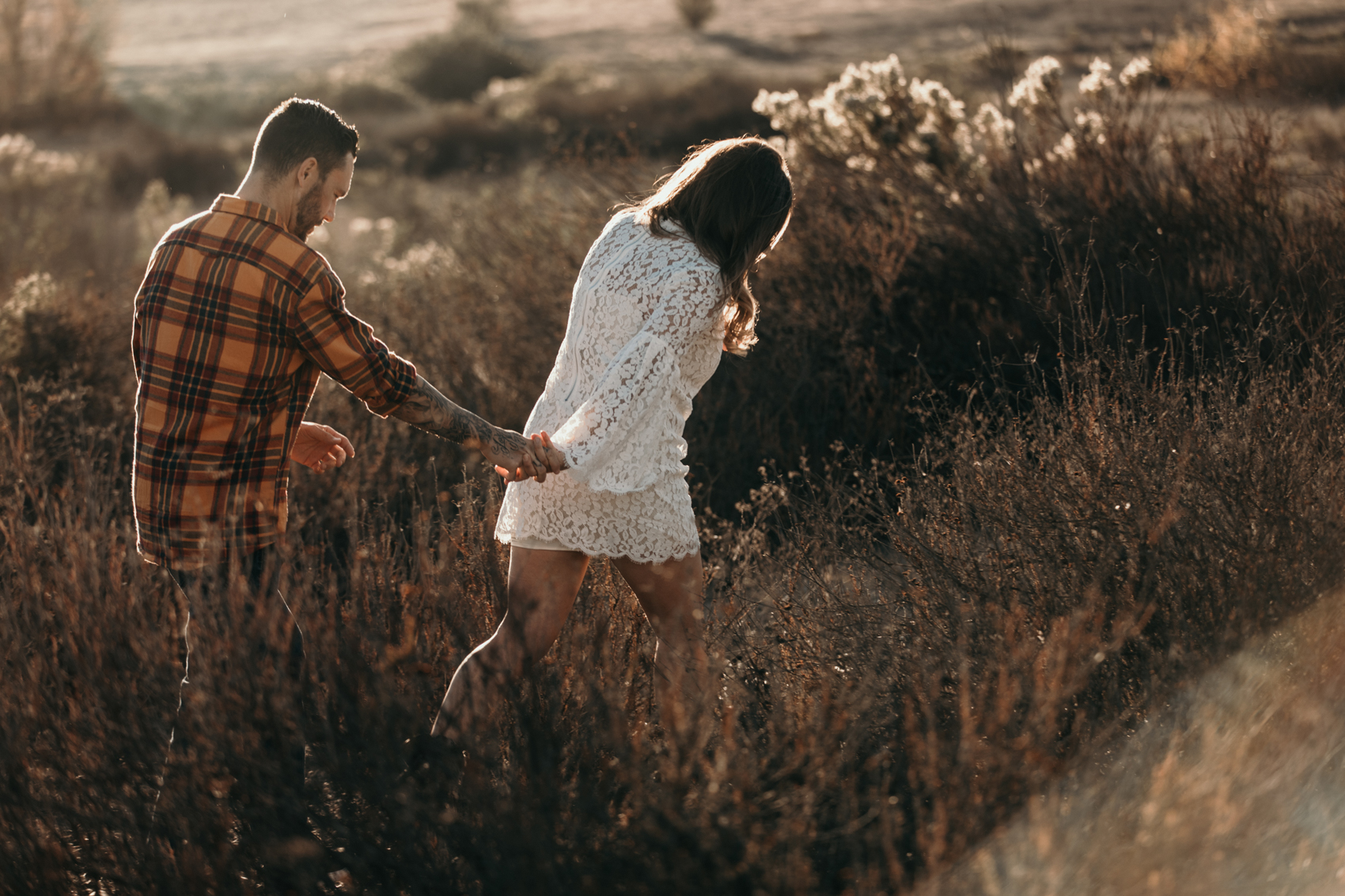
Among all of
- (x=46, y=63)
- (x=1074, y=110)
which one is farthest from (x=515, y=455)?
(x=46, y=63)

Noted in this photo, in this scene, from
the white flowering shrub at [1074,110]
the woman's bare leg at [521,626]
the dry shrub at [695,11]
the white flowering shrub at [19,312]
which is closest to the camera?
the woman's bare leg at [521,626]

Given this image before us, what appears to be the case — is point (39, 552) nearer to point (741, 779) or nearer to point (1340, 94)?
point (741, 779)

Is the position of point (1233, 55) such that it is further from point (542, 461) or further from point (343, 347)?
point (343, 347)

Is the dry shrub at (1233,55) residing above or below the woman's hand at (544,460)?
above

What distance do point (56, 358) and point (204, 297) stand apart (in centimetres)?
442

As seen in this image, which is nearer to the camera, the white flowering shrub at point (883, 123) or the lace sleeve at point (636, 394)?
the lace sleeve at point (636, 394)

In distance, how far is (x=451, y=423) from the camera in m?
2.42

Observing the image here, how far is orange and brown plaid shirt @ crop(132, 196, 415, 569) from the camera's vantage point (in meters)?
2.18

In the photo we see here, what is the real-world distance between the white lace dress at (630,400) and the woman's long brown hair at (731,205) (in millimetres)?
37

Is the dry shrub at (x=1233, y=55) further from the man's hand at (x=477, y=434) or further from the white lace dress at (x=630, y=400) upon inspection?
the man's hand at (x=477, y=434)

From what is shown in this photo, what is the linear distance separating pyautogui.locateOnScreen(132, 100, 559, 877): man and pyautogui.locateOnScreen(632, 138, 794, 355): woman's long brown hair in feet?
2.01

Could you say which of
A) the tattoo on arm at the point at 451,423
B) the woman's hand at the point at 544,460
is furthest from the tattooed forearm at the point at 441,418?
the woman's hand at the point at 544,460

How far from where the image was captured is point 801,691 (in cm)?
259

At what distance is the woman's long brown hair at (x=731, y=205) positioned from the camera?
7.95ft
